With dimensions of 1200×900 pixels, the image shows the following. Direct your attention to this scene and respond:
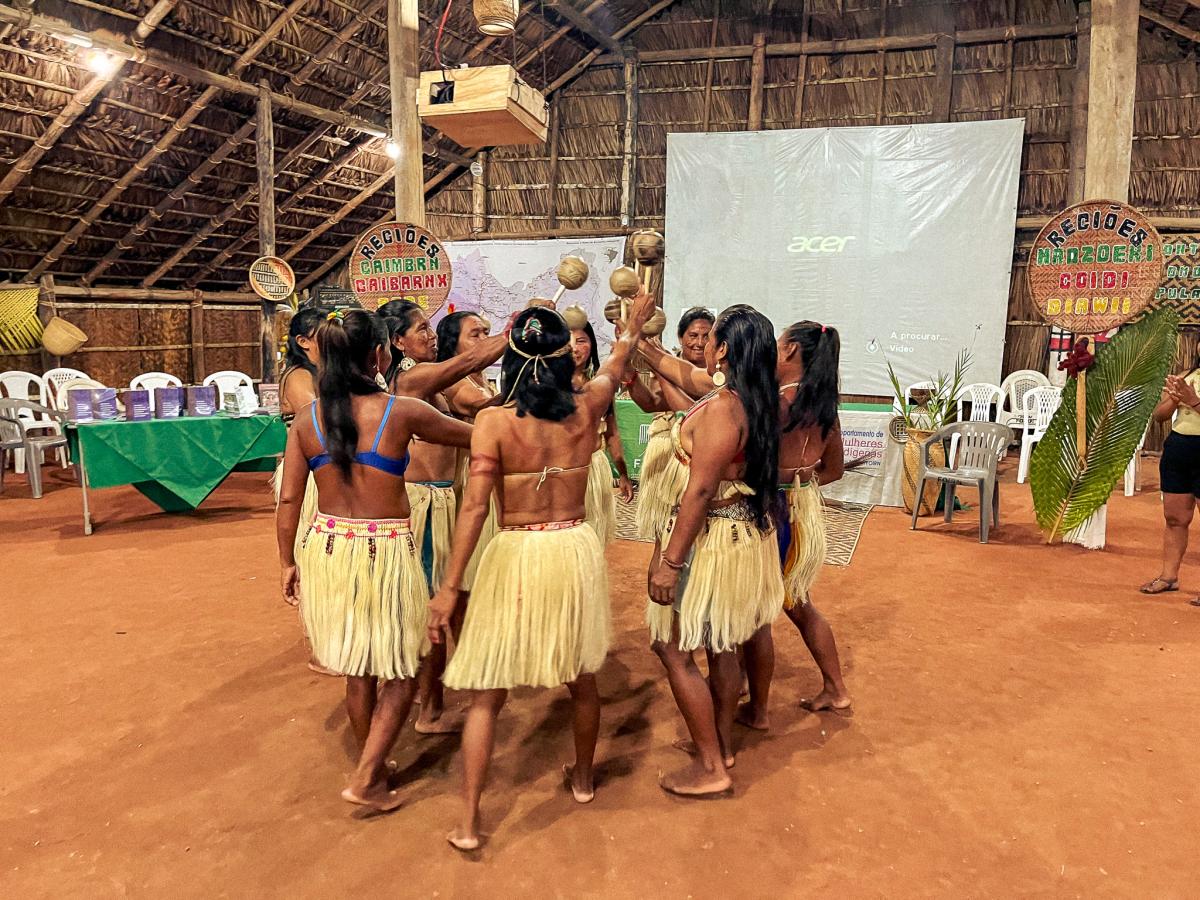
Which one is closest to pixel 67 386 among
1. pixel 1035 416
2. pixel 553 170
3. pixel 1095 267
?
pixel 553 170

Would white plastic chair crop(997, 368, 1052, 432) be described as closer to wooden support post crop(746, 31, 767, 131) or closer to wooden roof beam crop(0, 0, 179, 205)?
wooden support post crop(746, 31, 767, 131)

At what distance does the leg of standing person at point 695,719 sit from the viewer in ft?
7.72

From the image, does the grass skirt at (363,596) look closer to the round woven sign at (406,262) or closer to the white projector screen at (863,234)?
the round woven sign at (406,262)

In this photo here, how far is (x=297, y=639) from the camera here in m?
3.65

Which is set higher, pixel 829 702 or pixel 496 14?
pixel 496 14

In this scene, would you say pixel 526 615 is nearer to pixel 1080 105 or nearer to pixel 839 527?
pixel 839 527

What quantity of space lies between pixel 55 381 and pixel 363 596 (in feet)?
25.4

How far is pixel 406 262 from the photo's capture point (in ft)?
17.4

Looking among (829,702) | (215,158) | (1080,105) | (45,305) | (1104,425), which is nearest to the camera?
(829,702)

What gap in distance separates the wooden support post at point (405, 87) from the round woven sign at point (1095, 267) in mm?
4083

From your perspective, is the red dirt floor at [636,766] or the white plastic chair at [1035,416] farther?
the white plastic chair at [1035,416]

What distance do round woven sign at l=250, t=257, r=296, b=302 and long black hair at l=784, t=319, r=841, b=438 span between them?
236 inches

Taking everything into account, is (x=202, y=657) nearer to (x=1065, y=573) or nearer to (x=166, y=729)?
(x=166, y=729)

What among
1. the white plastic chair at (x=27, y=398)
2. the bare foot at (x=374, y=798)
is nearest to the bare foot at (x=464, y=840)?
the bare foot at (x=374, y=798)
